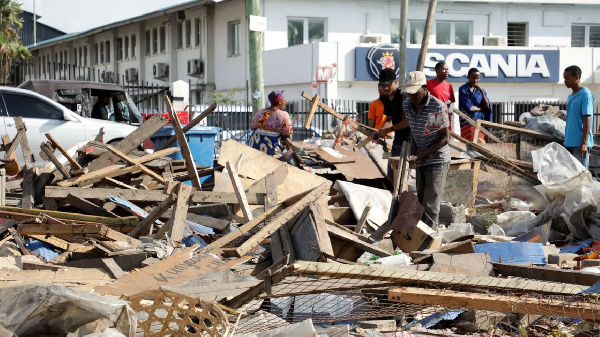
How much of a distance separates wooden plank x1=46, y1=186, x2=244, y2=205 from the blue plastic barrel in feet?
10.6

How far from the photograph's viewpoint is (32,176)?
8328mm

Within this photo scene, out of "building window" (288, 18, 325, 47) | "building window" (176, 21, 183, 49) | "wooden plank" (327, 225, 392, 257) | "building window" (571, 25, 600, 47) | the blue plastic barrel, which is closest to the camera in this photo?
"wooden plank" (327, 225, 392, 257)

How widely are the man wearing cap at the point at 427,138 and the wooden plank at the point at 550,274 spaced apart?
191 centimetres

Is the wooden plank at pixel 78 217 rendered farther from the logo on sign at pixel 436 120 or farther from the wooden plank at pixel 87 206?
the logo on sign at pixel 436 120

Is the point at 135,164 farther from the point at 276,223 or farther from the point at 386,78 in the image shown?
the point at 276,223

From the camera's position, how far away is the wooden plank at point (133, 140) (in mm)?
8844

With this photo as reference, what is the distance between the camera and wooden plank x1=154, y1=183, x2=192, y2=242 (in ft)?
22.0

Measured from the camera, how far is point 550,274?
18.7 ft

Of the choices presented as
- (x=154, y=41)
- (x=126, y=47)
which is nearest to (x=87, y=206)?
(x=154, y=41)

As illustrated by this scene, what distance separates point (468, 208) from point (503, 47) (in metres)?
20.7

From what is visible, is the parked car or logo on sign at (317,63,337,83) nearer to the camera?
the parked car

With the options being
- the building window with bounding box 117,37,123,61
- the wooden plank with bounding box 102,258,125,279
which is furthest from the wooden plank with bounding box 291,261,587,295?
the building window with bounding box 117,37,123,61

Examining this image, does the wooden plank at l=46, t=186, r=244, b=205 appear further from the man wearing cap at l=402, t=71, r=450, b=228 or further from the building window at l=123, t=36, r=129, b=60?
the building window at l=123, t=36, r=129, b=60

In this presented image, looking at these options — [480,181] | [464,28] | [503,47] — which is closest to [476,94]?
[480,181]
